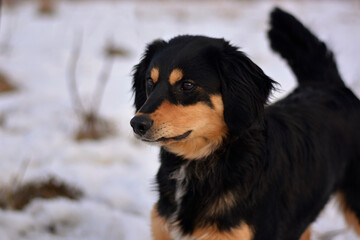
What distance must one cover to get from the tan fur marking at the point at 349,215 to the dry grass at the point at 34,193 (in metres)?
2.57

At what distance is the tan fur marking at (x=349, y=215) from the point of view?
3.24m

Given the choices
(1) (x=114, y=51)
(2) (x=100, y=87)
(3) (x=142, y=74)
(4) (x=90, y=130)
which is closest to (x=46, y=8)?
(1) (x=114, y=51)

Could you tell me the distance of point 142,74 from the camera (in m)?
2.97

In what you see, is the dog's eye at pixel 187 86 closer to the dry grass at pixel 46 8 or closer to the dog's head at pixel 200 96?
the dog's head at pixel 200 96

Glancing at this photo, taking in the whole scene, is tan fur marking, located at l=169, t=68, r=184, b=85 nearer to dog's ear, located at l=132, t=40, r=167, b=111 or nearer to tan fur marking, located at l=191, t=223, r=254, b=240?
dog's ear, located at l=132, t=40, r=167, b=111

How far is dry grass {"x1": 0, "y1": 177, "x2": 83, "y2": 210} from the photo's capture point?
369 cm

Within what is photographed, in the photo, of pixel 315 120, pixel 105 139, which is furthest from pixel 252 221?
pixel 105 139

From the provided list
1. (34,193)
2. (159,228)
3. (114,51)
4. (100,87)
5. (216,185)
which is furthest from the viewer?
(114,51)

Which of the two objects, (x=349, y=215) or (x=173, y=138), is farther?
(x=349, y=215)

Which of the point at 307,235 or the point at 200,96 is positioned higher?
the point at 200,96

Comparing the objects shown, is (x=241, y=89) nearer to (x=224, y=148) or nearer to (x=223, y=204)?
(x=224, y=148)

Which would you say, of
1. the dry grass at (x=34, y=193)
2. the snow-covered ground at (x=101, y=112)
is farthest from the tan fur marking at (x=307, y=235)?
the dry grass at (x=34, y=193)

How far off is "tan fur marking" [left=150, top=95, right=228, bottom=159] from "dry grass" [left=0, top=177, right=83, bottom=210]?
1870mm

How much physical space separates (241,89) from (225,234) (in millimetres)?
915
